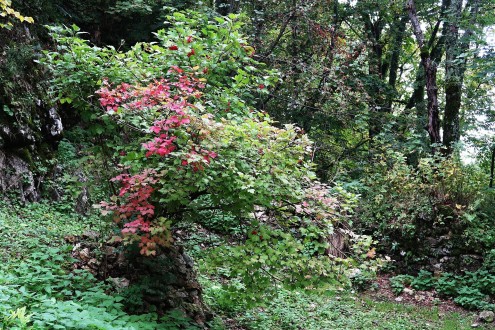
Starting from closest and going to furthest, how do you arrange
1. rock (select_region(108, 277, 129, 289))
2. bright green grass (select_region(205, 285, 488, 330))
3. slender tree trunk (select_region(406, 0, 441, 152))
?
1. rock (select_region(108, 277, 129, 289))
2. bright green grass (select_region(205, 285, 488, 330))
3. slender tree trunk (select_region(406, 0, 441, 152))

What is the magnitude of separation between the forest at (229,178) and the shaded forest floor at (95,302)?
32 mm

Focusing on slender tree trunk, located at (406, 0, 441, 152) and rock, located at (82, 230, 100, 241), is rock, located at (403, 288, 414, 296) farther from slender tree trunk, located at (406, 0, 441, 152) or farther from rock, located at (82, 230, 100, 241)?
rock, located at (82, 230, 100, 241)

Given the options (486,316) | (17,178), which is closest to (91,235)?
(17,178)

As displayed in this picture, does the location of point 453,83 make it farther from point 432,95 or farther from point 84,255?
point 84,255

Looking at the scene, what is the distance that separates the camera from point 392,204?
32.7 ft

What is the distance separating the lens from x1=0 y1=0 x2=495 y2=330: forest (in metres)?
3.88

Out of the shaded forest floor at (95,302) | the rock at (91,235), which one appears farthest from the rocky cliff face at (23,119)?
the rock at (91,235)

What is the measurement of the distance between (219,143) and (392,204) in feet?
24.3

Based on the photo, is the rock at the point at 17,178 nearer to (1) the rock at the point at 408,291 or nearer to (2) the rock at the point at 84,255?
(2) the rock at the point at 84,255

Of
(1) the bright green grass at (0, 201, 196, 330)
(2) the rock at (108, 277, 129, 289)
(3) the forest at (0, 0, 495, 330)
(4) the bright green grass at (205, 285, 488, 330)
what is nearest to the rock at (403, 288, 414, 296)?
(3) the forest at (0, 0, 495, 330)

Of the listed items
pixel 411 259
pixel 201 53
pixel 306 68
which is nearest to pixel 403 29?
pixel 306 68

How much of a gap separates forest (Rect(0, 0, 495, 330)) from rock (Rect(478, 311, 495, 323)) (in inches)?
1.8

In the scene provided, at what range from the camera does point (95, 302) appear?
386cm

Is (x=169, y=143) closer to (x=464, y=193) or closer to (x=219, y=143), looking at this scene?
(x=219, y=143)
